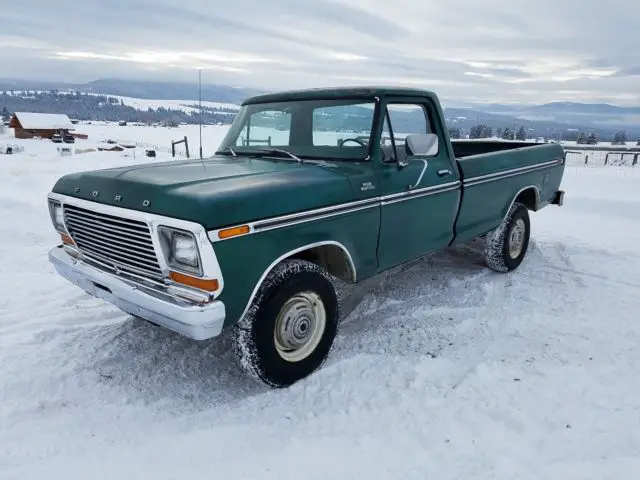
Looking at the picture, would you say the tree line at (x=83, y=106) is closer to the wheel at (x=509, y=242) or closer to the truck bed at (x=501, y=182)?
the truck bed at (x=501, y=182)

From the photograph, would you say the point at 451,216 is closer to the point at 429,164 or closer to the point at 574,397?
the point at 429,164

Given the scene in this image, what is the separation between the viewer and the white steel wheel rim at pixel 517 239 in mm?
6016

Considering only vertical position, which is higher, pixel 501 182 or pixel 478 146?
pixel 478 146

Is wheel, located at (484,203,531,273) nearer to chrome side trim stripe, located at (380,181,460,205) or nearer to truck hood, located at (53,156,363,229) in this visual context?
chrome side trim stripe, located at (380,181,460,205)

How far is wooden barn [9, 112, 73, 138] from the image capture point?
6688 centimetres

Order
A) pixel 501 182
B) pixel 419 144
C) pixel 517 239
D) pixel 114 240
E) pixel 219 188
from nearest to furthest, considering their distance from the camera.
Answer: pixel 219 188 < pixel 114 240 < pixel 419 144 < pixel 501 182 < pixel 517 239

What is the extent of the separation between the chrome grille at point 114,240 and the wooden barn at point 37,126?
7154 cm

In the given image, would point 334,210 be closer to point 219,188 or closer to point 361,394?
point 219,188

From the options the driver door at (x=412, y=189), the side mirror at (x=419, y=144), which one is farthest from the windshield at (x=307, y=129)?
the side mirror at (x=419, y=144)

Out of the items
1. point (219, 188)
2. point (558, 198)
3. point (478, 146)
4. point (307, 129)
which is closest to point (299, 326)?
point (219, 188)

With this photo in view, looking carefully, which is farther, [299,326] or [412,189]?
[412,189]

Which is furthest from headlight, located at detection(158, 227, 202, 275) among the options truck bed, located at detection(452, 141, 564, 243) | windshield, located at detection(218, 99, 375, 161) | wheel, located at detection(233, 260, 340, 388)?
truck bed, located at detection(452, 141, 564, 243)

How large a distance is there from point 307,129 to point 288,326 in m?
1.87

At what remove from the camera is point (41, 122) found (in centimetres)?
6850
